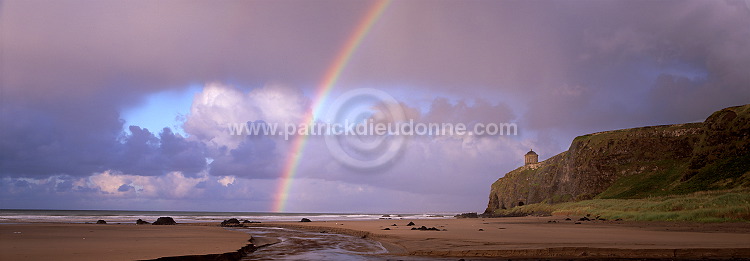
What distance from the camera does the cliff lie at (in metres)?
78.4

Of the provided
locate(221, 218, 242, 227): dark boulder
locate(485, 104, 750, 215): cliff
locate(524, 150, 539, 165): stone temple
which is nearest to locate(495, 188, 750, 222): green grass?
locate(485, 104, 750, 215): cliff

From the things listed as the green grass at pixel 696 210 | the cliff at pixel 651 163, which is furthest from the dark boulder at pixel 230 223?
the cliff at pixel 651 163

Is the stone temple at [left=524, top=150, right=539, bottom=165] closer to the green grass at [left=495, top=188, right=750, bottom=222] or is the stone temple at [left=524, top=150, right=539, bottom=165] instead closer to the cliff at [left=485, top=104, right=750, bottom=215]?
the cliff at [left=485, top=104, right=750, bottom=215]

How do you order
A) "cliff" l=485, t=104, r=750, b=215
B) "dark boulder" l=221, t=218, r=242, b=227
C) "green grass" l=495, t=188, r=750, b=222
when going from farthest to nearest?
"cliff" l=485, t=104, r=750, b=215 < "dark boulder" l=221, t=218, r=242, b=227 < "green grass" l=495, t=188, r=750, b=222

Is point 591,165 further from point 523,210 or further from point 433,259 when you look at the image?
point 433,259

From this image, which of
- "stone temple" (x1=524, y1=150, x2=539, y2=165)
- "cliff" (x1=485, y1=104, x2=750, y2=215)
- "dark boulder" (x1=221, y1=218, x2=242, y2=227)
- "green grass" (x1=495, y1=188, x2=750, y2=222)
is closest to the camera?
"green grass" (x1=495, y1=188, x2=750, y2=222)

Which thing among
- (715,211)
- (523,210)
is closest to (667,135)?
(523,210)

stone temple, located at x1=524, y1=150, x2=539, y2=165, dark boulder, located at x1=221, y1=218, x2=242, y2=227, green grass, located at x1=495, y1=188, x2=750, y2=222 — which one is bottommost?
dark boulder, located at x1=221, y1=218, x2=242, y2=227

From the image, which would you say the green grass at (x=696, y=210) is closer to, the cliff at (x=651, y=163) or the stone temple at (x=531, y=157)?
the cliff at (x=651, y=163)

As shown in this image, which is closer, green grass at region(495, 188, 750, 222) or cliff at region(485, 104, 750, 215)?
green grass at region(495, 188, 750, 222)

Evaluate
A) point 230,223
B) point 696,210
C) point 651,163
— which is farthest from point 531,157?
point 230,223

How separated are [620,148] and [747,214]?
85.6m

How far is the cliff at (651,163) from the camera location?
7844cm

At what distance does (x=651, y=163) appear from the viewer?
104m
